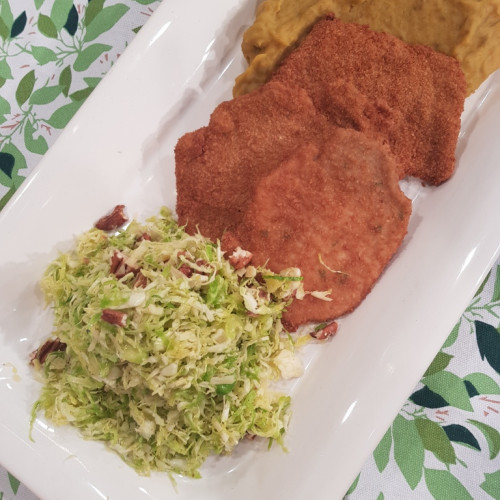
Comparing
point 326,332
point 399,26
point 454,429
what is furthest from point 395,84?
point 454,429

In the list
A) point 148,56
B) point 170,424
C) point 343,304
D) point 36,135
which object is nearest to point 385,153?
point 343,304

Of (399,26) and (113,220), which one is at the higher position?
(113,220)

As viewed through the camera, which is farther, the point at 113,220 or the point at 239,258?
Answer: the point at 113,220

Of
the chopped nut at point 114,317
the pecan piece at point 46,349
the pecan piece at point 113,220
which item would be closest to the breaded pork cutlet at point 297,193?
the pecan piece at point 113,220

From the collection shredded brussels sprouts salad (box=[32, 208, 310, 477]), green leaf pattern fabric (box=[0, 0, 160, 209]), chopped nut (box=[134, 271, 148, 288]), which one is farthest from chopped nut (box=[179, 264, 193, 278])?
green leaf pattern fabric (box=[0, 0, 160, 209])

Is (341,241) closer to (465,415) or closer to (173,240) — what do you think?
(173,240)

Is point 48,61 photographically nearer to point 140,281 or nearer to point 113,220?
point 113,220

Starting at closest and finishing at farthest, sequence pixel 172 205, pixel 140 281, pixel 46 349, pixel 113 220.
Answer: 1. pixel 140 281
2. pixel 46 349
3. pixel 113 220
4. pixel 172 205
